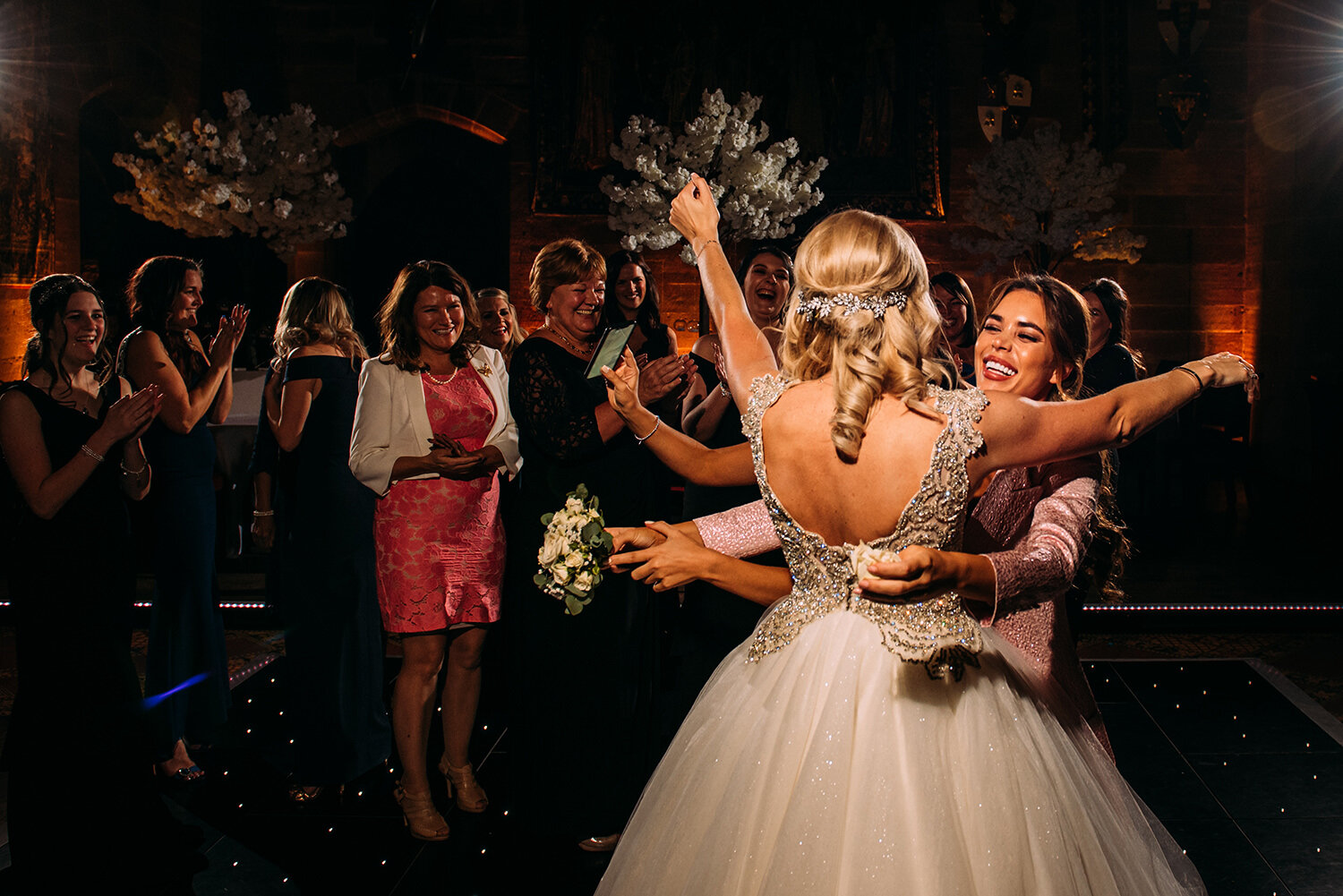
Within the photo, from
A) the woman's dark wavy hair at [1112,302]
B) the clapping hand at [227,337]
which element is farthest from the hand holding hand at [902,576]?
the woman's dark wavy hair at [1112,302]

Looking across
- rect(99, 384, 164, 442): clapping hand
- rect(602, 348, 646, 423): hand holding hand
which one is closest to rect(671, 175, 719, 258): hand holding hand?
rect(602, 348, 646, 423): hand holding hand

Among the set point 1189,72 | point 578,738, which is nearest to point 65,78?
→ point 578,738

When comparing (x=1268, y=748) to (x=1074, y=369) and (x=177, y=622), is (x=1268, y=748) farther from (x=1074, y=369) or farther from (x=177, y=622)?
(x=177, y=622)

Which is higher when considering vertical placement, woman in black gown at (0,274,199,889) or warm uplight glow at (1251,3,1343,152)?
warm uplight glow at (1251,3,1343,152)

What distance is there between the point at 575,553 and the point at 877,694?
2.02ft

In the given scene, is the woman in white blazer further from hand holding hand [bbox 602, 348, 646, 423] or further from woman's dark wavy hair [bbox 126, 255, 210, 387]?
hand holding hand [bbox 602, 348, 646, 423]

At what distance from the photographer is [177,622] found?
348cm

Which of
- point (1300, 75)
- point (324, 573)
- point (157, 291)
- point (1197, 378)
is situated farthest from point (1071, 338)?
point (1300, 75)

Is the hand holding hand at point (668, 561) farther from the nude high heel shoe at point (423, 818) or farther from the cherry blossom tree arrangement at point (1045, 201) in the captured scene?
the cherry blossom tree arrangement at point (1045, 201)

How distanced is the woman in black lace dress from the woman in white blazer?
18 cm

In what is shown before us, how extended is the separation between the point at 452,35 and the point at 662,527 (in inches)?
319

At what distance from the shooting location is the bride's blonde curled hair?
1678 millimetres

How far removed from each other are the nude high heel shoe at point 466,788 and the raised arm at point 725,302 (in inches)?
65.6

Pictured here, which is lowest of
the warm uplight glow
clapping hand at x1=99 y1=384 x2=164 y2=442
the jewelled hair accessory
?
clapping hand at x1=99 y1=384 x2=164 y2=442
